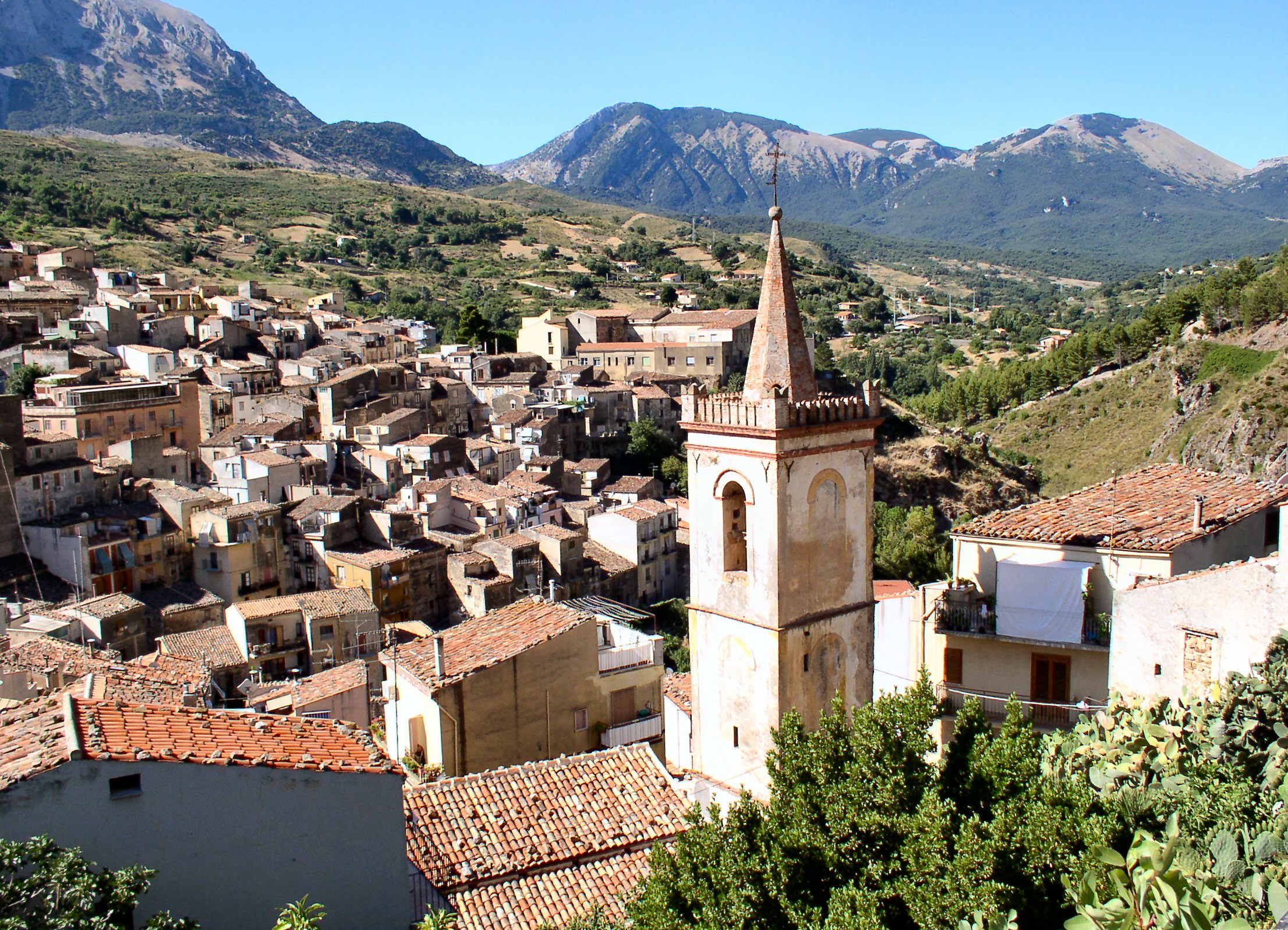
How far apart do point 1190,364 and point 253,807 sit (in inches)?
2078

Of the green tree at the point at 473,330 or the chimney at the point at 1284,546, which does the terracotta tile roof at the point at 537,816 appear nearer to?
the chimney at the point at 1284,546

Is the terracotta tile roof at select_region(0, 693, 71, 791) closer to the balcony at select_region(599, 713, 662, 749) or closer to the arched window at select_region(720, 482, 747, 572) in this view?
the arched window at select_region(720, 482, 747, 572)

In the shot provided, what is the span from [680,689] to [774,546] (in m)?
5.11

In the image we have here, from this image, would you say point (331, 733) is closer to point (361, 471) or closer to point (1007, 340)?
→ point (361, 471)

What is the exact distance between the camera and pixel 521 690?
15.6 metres

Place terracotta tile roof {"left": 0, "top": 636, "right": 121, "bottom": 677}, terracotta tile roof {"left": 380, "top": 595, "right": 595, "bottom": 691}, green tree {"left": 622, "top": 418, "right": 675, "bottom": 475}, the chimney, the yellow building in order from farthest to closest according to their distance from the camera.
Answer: green tree {"left": 622, "top": 418, "right": 675, "bottom": 475} → terracotta tile roof {"left": 0, "top": 636, "right": 121, "bottom": 677} → terracotta tile roof {"left": 380, "top": 595, "right": 595, "bottom": 691} → the yellow building → the chimney

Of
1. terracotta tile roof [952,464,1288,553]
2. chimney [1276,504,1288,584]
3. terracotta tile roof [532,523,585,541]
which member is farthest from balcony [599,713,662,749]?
terracotta tile roof [532,523,585,541]

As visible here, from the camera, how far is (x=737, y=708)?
13672mm

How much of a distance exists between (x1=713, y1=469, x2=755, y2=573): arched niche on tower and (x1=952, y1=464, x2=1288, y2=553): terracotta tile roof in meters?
3.19

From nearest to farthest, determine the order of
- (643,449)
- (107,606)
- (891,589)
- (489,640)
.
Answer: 1. (489,640)
2. (891,589)
3. (107,606)
4. (643,449)

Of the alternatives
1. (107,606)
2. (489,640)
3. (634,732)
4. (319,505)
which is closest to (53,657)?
(489,640)

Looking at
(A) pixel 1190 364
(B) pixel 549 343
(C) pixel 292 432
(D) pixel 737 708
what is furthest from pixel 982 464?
(D) pixel 737 708

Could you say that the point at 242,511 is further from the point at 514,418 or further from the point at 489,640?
the point at 489,640

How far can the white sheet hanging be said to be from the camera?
43.9ft
